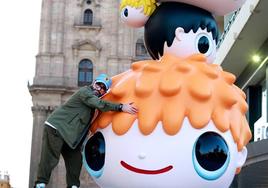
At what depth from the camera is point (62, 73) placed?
44344 millimetres

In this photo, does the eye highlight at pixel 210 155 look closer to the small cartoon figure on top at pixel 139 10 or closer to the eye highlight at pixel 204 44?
the eye highlight at pixel 204 44

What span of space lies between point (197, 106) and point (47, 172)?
54.2 inches

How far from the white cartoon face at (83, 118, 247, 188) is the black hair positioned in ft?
3.09

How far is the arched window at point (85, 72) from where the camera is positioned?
44.6m

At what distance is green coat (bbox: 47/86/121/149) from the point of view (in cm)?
550

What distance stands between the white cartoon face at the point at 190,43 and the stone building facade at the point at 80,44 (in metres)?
38.0

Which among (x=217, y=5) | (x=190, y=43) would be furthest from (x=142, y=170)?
(x=217, y=5)

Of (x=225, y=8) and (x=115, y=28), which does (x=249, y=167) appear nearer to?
(x=225, y=8)

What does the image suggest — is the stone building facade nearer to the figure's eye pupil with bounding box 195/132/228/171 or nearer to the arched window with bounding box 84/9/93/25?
the arched window with bounding box 84/9/93/25

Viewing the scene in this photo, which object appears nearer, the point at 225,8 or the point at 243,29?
the point at 225,8

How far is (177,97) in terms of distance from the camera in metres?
5.43

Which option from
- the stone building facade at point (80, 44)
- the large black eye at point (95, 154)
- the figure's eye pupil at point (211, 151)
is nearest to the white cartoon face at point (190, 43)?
the figure's eye pupil at point (211, 151)

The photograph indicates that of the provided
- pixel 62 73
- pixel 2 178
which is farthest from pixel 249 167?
pixel 2 178

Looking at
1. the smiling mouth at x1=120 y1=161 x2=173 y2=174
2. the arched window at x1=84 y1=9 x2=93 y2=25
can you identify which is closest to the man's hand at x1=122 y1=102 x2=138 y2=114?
the smiling mouth at x1=120 y1=161 x2=173 y2=174
